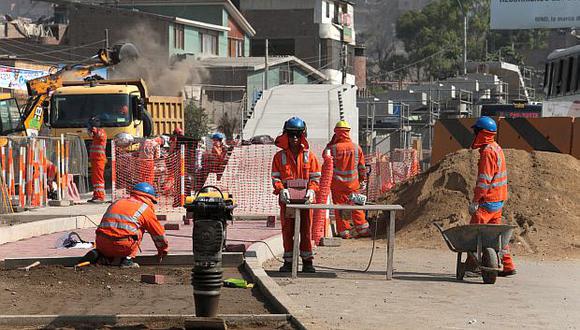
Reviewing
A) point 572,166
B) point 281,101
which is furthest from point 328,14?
point 572,166

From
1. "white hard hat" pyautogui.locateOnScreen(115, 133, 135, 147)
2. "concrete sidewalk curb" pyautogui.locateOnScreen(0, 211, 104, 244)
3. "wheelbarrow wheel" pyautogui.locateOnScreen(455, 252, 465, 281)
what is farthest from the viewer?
"white hard hat" pyautogui.locateOnScreen(115, 133, 135, 147)

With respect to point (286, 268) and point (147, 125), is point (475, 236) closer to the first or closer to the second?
point (286, 268)

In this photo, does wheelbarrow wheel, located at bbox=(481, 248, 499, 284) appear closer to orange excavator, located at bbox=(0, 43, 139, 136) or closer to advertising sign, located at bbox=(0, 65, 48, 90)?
orange excavator, located at bbox=(0, 43, 139, 136)

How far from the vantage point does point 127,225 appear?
1229 cm

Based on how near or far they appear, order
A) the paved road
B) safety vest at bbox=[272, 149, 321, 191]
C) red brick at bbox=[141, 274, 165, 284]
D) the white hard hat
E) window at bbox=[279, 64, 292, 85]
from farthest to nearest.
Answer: window at bbox=[279, 64, 292, 85] → the white hard hat → safety vest at bbox=[272, 149, 321, 191] → red brick at bbox=[141, 274, 165, 284] → the paved road

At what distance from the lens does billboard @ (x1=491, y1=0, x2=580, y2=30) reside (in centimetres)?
5006

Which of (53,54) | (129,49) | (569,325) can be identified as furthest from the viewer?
(53,54)

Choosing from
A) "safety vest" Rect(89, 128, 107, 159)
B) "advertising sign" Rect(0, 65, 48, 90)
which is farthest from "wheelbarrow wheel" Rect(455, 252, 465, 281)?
"advertising sign" Rect(0, 65, 48, 90)

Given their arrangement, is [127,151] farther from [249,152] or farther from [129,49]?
[129,49]

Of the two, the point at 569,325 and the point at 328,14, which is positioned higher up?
the point at 328,14

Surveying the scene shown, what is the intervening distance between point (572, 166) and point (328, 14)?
214 feet

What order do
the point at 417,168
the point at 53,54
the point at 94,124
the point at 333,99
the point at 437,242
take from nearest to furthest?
the point at 437,242, the point at 94,124, the point at 417,168, the point at 333,99, the point at 53,54

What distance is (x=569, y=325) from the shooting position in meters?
9.26

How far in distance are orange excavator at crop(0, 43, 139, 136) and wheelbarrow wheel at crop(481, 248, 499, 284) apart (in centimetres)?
1944
